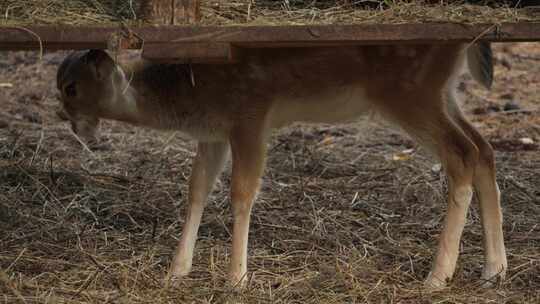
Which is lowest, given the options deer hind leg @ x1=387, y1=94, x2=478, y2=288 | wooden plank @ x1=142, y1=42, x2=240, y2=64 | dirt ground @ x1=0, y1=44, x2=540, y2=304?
dirt ground @ x1=0, y1=44, x2=540, y2=304

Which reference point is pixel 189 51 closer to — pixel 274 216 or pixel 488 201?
pixel 488 201

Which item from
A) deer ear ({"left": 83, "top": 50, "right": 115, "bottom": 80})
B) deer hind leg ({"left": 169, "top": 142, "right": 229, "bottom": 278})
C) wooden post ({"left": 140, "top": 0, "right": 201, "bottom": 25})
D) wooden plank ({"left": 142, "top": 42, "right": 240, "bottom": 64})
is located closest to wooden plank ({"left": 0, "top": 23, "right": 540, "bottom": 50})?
wooden plank ({"left": 142, "top": 42, "right": 240, "bottom": 64})

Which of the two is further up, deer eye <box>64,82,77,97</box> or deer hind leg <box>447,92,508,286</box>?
deer eye <box>64,82,77,97</box>

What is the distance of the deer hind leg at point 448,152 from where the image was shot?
6.81 metres

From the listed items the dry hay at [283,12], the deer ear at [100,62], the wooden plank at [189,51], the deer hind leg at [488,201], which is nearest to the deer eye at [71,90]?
the deer ear at [100,62]

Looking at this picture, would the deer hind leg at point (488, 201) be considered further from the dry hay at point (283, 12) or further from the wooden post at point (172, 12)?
the wooden post at point (172, 12)

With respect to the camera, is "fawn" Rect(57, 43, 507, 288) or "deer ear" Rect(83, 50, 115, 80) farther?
"deer ear" Rect(83, 50, 115, 80)

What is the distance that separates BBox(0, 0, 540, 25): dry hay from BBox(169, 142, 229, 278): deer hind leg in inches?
51.2

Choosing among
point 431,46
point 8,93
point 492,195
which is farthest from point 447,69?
point 8,93

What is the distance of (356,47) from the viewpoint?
6840 millimetres

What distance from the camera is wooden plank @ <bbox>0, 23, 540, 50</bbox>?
228 inches

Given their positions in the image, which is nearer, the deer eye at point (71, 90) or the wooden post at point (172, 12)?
the wooden post at point (172, 12)

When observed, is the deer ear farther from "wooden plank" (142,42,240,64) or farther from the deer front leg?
"wooden plank" (142,42,240,64)

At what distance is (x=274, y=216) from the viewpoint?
27.2 ft
